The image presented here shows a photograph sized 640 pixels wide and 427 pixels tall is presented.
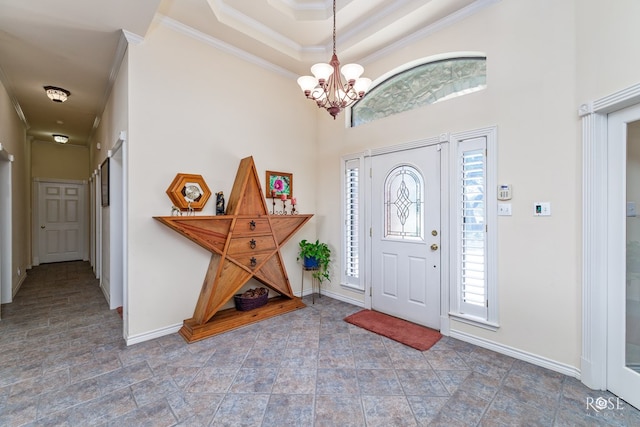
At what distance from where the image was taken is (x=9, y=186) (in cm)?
388

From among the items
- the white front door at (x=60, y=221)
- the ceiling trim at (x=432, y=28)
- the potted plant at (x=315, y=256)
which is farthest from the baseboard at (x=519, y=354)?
the white front door at (x=60, y=221)

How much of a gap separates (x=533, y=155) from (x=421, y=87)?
149 centimetres

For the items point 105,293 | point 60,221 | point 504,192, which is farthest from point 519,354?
point 60,221

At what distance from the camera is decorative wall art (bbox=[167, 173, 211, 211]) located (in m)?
2.89

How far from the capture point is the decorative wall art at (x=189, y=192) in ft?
9.48

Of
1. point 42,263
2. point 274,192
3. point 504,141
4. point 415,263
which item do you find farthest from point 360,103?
point 42,263

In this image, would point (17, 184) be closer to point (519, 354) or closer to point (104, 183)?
point (104, 183)

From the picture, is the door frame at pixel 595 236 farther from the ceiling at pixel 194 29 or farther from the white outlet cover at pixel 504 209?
the ceiling at pixel 194 29

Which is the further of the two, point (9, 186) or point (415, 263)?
point (9, 186)

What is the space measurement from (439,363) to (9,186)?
586 cm

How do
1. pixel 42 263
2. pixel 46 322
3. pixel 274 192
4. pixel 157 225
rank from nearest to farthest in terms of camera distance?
1. pixel 157 225
2. pixel 46 322
3. pixel 274 192
4. pixel 42 263

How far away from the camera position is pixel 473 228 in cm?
272

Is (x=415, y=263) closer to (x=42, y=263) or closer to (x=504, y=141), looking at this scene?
(x=504, y=141)

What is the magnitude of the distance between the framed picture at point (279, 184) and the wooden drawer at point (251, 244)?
660mm
